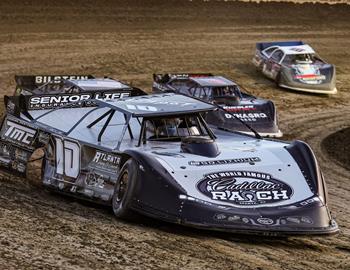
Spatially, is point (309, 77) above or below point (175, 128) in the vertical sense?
below

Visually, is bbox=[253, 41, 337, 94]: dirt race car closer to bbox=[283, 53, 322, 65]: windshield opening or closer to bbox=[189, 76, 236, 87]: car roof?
bbox=[283, 53, 322, 65]: windshield opening

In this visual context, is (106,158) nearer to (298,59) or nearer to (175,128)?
(175,128)

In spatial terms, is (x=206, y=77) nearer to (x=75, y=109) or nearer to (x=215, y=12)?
(x=75, y=109)

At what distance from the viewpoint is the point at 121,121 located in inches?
512

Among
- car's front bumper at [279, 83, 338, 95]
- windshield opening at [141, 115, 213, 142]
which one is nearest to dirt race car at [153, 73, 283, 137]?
car's front bumper at [279, 83, 338, 95]

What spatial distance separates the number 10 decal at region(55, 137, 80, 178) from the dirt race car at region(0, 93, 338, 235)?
0.01 m

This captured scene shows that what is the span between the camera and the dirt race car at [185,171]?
959cm

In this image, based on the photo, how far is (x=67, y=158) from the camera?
11.5 metres

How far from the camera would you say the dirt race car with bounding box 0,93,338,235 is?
31.5ft

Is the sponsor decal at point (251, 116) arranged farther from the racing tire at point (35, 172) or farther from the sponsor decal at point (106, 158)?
the sponsor decal at point (106, 158)

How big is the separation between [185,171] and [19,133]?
351 centimetres

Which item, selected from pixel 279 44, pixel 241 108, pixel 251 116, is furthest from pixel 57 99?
pixel 279 44

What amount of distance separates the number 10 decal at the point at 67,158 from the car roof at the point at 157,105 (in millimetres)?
620

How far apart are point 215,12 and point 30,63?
9836mm
